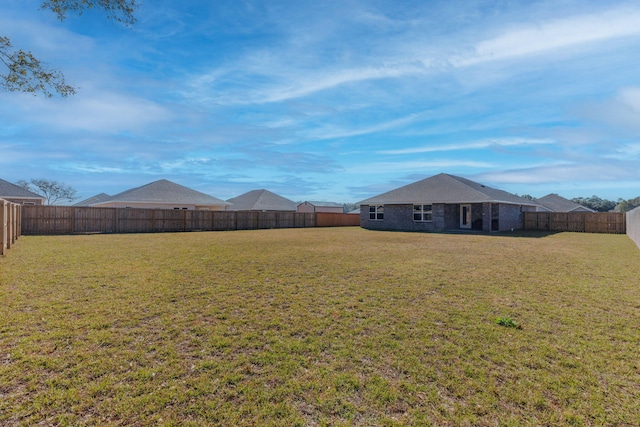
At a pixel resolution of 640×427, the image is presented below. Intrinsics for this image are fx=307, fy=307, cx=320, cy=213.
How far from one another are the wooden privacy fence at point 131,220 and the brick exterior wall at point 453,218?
9993 millimetres

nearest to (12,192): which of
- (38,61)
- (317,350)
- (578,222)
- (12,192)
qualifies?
(12,192)

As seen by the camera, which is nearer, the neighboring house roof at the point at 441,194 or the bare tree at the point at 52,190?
the neighboring house roof at the point at 441,194

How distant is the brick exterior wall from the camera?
22328 millimetres

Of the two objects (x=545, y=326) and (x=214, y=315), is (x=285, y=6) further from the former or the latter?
(x=545, y=326)

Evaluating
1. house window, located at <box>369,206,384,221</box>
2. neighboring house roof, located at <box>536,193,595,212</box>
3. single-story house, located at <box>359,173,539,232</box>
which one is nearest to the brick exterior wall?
single-story house, located at <box>359,173,539,232</box>

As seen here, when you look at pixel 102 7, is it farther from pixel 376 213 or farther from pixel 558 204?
pixel 558 204

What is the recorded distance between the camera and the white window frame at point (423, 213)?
77.8 ft

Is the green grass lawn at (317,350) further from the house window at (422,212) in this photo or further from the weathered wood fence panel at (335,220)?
the weathered wood fence panel at (335,220)

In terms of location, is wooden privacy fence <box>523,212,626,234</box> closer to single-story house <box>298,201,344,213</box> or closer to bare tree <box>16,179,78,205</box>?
single-story house <box>298,201,344,213</box>

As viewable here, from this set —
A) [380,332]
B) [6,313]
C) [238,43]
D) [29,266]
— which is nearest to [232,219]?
[238,43]

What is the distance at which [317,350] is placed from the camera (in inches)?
135

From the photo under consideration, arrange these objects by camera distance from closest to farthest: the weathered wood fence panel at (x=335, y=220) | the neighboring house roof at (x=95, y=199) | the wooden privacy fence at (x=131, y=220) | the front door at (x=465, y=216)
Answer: the wooden privacy fence at (x=131, y=220)
the front door at (x=465, y=216)
the weathered wood fence panel at (x=335, y=220)
the neighboring house roof at (x=95, y=199)

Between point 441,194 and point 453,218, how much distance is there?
2.15m

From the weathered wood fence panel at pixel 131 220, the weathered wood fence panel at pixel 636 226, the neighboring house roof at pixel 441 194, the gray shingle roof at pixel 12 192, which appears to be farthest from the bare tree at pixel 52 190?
the weathered wood fence panel at pixel 636 226
